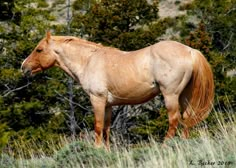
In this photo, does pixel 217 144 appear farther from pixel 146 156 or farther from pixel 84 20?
pixel 84 20

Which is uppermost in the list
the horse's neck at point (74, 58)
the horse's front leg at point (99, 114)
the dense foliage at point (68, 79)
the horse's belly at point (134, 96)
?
the horse's neck at point (74, 58)

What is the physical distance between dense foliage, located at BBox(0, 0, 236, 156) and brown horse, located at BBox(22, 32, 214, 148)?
988cm

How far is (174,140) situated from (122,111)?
42.9 feet

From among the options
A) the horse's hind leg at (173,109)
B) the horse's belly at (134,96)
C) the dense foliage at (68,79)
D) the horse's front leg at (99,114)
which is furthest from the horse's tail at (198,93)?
the dense foliage at (68,79)

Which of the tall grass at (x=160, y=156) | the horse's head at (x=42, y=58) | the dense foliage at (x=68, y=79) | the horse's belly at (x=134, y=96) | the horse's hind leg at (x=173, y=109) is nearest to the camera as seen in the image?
the tall grass at (x=160, y=156)

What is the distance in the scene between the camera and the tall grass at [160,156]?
20.1 feet

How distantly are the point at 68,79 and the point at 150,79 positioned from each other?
13778 mm

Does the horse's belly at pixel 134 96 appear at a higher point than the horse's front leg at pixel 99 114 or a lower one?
higher

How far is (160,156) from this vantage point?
20.9 feet

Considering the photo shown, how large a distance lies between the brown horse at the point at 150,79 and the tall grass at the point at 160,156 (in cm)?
89

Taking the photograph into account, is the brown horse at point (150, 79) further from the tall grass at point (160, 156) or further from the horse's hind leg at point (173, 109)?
the tall grass at point (160, 156)

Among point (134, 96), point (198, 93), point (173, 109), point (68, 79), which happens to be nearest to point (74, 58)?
point (134, 96)

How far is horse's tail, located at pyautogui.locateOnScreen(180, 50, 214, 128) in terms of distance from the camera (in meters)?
8.45

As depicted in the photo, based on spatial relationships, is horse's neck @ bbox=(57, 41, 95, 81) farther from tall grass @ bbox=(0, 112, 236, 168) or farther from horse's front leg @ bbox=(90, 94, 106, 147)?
tall grass @ bbox=(0, 112, 236, 168)
